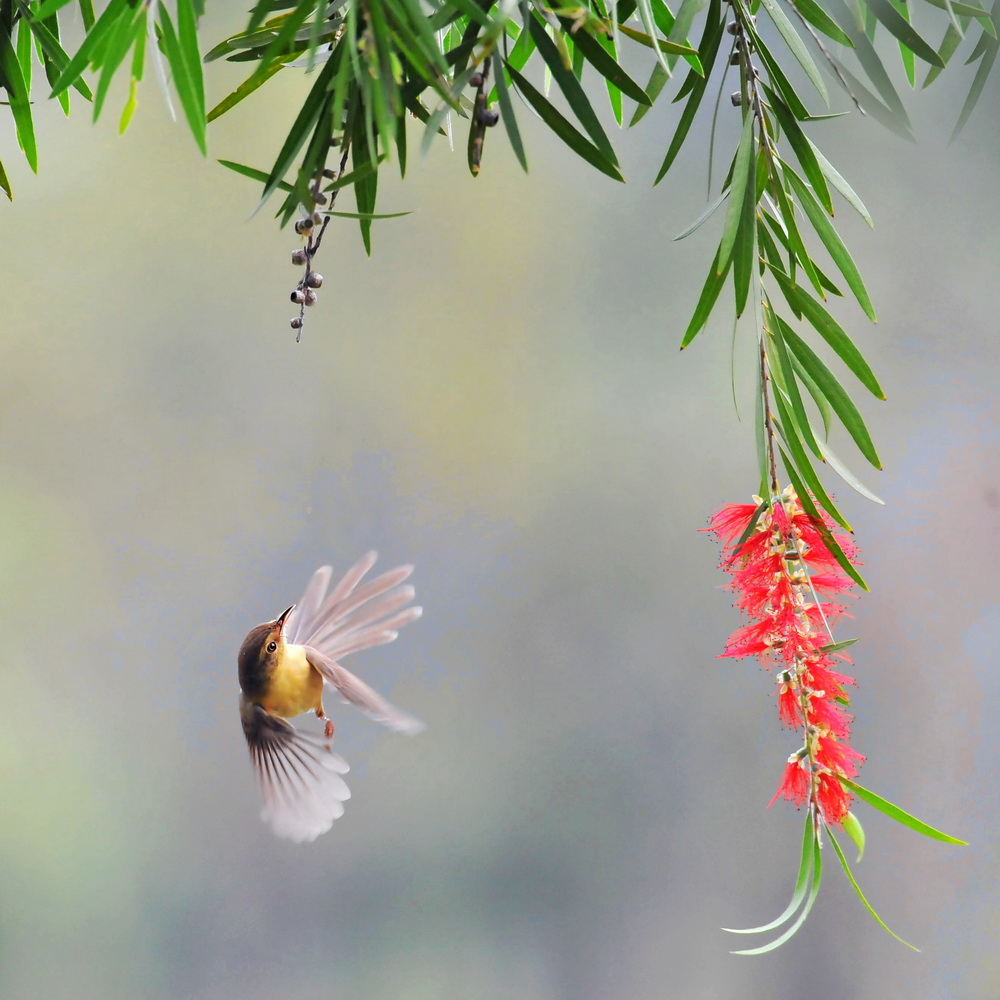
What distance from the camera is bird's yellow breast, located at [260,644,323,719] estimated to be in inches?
26.6

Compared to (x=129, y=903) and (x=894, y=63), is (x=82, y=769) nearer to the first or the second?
(x=129, y=903)

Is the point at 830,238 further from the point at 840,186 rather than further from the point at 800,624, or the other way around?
the point at 800,624

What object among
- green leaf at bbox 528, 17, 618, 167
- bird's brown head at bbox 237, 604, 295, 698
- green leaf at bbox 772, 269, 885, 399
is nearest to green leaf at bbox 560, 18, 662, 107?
green leaf at bbox 528, 17, 618, 167

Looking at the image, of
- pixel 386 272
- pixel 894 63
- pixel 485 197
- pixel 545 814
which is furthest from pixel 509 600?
pixel 894 63

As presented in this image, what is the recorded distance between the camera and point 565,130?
0.42m

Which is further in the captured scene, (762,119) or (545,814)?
(545,814)

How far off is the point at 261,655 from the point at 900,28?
1.68 feet

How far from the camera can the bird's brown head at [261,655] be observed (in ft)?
2.18

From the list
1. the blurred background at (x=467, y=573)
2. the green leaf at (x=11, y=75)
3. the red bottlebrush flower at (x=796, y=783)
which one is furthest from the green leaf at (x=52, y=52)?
the blurred background at (x=467, y=573)

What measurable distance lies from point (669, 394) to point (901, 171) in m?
0.55

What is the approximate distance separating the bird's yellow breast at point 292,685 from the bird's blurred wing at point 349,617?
4cm

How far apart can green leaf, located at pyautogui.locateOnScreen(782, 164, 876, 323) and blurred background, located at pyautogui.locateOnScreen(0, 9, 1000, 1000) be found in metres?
1.11

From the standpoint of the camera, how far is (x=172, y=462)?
5.32ft

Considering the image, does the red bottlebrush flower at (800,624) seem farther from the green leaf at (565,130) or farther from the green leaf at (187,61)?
the green leaf at (187,61)
